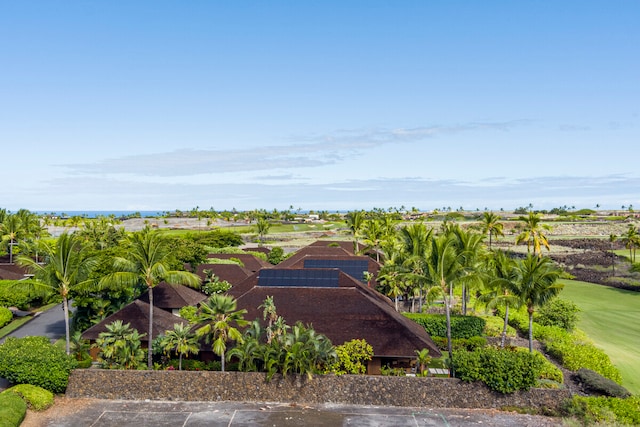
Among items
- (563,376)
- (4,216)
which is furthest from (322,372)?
(4,216)

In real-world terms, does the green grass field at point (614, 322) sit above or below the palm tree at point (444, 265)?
below

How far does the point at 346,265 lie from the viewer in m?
56.4

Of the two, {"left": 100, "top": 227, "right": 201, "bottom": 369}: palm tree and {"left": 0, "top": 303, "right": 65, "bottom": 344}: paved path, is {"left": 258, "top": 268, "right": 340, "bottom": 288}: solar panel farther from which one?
{"left": 0, "top": 303, "right": 65, "bottom": 344}: paved path

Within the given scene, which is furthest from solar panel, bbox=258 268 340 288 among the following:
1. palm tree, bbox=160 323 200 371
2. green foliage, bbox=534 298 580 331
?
green foliage, bbox=534 298 580 331

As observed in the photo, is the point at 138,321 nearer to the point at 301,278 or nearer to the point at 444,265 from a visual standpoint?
the point at 301,278

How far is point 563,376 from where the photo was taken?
3403 cm

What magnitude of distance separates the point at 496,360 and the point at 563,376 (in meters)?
9.23

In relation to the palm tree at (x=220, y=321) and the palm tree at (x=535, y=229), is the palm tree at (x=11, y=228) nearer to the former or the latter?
the palm tree at (x=220, y=321)

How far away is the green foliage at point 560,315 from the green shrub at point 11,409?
41.6m

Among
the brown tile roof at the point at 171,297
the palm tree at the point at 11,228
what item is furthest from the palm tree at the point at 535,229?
the palm tree at the point at 11,228

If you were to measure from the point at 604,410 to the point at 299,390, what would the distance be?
1743cm

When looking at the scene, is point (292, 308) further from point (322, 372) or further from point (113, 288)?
point (113, 288)

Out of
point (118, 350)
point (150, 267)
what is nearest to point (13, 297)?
point (118, 350)

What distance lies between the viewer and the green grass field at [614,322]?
37.6 meters
